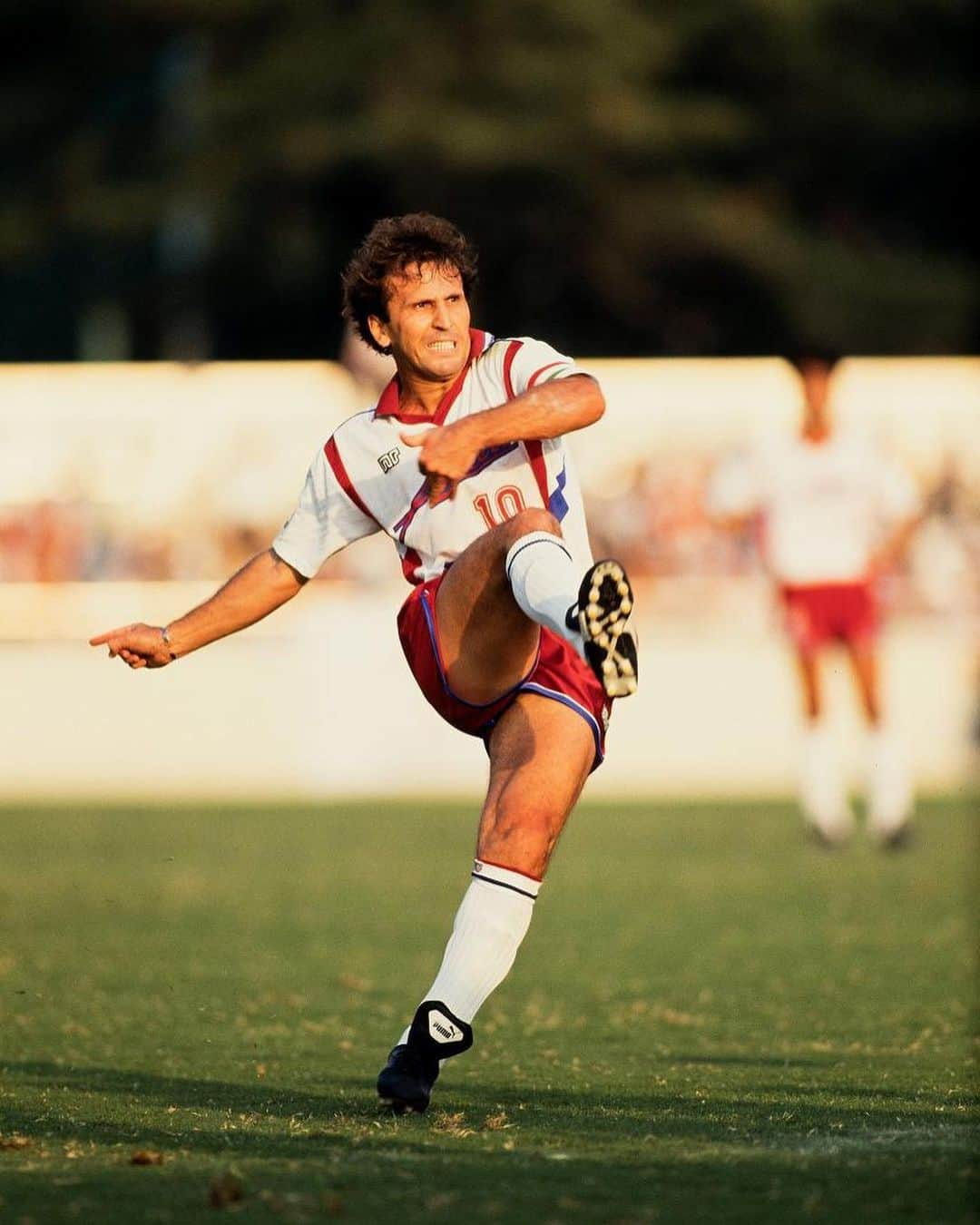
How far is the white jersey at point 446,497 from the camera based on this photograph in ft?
21.1

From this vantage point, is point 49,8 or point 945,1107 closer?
point 945,1107

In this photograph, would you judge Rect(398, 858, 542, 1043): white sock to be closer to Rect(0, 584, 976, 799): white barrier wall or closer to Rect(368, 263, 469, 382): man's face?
Rect(368, 263, 469, 382): man's face

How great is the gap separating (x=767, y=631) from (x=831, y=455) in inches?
225

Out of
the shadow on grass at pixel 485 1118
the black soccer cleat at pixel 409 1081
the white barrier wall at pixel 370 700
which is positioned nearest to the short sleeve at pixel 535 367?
the black soccer cleat at pixel 409 1081

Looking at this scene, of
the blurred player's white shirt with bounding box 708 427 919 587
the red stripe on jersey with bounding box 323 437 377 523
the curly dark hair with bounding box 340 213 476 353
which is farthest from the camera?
the blurred player's white shirt with bounding box 708 427 919 587

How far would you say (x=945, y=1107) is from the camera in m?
5.98

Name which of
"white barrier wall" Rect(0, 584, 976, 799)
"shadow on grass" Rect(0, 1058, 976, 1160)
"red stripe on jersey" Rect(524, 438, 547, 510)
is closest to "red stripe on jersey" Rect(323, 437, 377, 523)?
"red stripe on jersey" Rect(524, 438, 547, 510)

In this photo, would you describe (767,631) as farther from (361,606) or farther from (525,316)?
(525,316)

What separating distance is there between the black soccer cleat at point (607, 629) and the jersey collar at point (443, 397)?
99 centimetres

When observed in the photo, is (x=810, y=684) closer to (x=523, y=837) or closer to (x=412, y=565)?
(x=412, y=565)

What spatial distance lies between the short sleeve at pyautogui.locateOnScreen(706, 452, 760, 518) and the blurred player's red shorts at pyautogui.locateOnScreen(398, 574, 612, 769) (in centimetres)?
827

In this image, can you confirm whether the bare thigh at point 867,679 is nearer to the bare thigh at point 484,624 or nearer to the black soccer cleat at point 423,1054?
the bare thigh at point 484,624

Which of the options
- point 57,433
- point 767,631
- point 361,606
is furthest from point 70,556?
point 767,631

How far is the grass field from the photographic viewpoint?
196 inches
